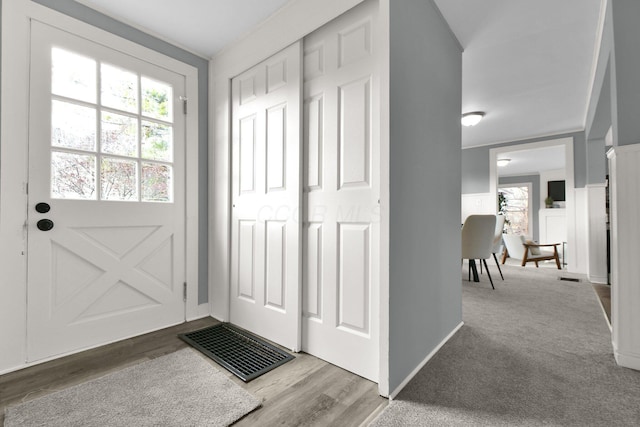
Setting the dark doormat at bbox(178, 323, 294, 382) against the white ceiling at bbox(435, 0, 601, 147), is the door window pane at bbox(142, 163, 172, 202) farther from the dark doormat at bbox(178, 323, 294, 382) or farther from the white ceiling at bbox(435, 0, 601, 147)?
the white ceiling at bbox(435, 0, 601, 147)

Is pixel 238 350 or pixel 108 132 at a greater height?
pixel 108 132

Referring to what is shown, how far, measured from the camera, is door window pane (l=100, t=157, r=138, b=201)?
6.77 feet

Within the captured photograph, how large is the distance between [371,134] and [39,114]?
1.99 meters

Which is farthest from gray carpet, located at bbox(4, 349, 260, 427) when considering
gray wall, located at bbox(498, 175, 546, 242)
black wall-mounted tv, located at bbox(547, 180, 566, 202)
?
black wall-mounted tv, located at bbox(547, 180, 566, 202)

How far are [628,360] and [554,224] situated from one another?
311 inches

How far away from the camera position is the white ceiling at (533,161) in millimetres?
6633

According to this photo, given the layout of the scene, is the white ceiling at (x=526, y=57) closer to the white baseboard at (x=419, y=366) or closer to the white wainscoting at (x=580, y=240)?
the white wainscoting at (x=580, y=240)

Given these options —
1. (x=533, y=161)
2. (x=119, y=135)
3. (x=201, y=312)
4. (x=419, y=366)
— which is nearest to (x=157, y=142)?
(x=119, y=135)

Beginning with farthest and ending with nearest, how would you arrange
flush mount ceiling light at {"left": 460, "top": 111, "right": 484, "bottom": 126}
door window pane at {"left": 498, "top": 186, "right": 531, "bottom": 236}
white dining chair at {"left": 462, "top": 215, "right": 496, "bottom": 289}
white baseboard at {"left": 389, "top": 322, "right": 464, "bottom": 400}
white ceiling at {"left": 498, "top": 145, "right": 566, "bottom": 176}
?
door window pane at {"left": 498, "top": 186, "right": 531, "bottom": 236} → white ceiling at {"left": 498, "top": 145, "right": 566, "bottom": 176} → flush mount ceiling light at {"left": 460, "top": 111, "right": 484, "bottom": 126} → white dining chair at {"left": 462, "top": 215, "right": 496, "bottom": 289} → white baseboard at {"left": 389, "top": 322, "right": 464, "bottom": 400}

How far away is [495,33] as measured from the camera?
236 cm

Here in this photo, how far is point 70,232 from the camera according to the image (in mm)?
1919

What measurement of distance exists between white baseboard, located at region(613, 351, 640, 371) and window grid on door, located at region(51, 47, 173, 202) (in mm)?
3189

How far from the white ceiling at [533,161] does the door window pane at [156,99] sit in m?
6.08

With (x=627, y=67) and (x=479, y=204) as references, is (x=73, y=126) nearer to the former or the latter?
(x=627, y=67)
